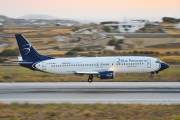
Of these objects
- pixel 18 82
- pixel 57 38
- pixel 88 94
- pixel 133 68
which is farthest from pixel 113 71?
pixel 57 38

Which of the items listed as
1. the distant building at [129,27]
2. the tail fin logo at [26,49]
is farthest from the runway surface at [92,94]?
the distant building at [129,27]

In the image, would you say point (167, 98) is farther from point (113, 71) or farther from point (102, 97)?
point (113, 71)

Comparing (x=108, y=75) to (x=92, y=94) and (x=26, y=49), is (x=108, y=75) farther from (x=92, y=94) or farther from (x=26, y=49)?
(x=26, y=49)

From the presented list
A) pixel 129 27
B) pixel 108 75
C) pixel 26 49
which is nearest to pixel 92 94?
pixel 108 75

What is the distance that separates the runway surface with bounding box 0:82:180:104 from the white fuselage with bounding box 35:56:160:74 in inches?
120

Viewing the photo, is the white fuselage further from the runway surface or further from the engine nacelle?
the runway surface

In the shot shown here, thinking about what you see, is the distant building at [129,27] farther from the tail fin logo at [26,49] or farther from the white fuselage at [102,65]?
the tail fin logo at [26,49]

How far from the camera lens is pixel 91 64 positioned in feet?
128

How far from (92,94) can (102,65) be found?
8.60 m

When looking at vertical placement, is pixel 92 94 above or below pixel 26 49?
below

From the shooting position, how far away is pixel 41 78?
4331cm

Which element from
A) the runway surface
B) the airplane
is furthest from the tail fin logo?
the runway surface

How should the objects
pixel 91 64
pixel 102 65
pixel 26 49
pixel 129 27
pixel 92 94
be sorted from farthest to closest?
1. pixel 129 27
2. pixel 26 49
3. pixel 91 64
4. pixel 102 65
5. pixel 92 94

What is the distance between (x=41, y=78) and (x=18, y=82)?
380 centimetres
